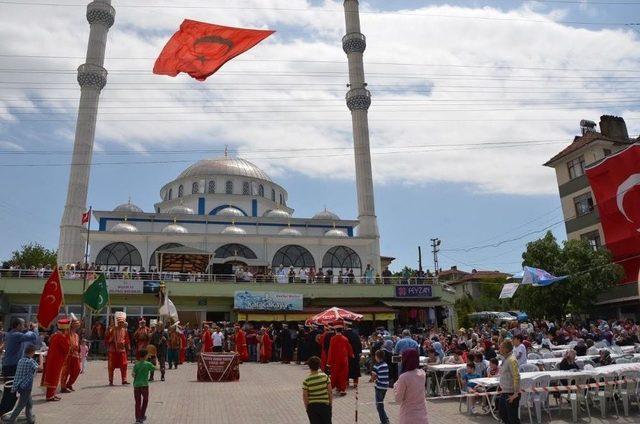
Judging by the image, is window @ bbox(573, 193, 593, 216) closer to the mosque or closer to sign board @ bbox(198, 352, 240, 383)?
the mosque

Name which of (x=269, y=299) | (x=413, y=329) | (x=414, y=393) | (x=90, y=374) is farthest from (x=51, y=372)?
(x=413, y=329)

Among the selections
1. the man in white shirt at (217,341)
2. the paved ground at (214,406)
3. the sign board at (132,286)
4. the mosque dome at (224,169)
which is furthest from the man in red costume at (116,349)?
the mosque dome at (224,169)

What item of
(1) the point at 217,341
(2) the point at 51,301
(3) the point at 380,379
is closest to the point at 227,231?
(1) the point at 217,341

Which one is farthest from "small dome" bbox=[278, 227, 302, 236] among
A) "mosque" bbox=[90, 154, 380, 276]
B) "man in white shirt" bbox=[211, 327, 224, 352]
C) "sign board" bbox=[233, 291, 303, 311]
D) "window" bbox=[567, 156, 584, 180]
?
"man in white shirt" bbox=[211, 327, 224, 352]

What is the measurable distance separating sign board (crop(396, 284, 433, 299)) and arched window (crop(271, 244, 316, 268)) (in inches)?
332

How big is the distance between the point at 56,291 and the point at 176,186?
36.1 m

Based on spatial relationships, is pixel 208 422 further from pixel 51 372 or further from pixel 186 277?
pixel 186 277

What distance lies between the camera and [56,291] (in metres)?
13.8

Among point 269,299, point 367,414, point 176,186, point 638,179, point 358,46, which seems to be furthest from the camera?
point 176,186

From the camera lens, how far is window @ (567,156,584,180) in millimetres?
33312

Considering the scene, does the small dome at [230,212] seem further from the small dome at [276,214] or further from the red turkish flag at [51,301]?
the red turkish flag at [51,301]

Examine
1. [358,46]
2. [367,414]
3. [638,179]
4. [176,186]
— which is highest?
[358,46]

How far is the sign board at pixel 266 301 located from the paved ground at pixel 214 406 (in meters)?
13.0

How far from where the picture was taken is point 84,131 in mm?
36219
